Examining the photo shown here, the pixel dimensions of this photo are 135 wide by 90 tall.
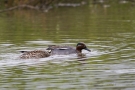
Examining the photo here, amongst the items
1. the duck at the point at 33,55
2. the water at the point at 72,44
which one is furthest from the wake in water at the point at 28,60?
the duck at the point at 33,55

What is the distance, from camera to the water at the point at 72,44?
1154 cm

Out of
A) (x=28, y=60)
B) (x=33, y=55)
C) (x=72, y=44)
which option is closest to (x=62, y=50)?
(x=33, y=55)

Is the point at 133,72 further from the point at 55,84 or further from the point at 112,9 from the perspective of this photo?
the point at 112,9

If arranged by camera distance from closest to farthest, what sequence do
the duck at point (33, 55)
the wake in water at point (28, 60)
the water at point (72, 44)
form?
the water at point (72, 44)
the wake in water at point (28, 60)
the duck at point (33, 55)

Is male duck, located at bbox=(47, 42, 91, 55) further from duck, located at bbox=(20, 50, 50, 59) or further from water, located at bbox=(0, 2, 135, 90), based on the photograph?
duck, located at bbox=(20, 50, 50, 59)

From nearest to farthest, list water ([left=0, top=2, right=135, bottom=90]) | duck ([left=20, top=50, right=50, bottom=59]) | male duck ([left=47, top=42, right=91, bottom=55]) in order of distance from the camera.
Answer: water ([left=0, top=2, right=135, bottom=90])
duck ([left=20, top=50, right=50, bottom=59])
male duck ([left=47, top=42, right=91, bottom=55])

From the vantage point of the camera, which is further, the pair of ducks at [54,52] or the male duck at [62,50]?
the male duck at [62,50]

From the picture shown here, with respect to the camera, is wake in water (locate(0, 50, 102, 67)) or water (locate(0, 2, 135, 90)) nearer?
water (locate(0, 2, 135, 90))

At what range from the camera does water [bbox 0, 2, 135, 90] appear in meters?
11.5

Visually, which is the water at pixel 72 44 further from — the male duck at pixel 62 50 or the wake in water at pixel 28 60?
the male duck at pixel 62 50

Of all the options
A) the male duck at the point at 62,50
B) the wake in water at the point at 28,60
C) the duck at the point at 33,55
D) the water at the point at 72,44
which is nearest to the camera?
the water at the point at 72,44

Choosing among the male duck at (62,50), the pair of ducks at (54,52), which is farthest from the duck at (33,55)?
the male duck at (62,50)

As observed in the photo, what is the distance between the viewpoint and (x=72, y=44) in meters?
18.3

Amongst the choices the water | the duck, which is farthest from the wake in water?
the duck
